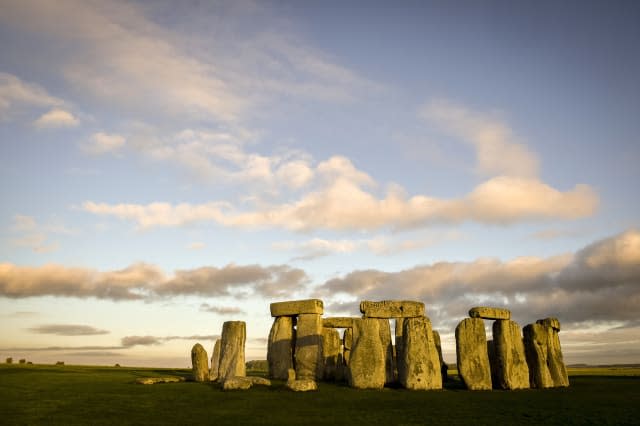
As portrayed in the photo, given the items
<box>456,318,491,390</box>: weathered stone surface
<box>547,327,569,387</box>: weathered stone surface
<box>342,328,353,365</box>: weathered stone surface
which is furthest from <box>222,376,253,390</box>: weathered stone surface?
<box>547,327,569,387</box>: weathered stone surface

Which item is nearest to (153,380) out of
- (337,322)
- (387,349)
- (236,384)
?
(236,384)

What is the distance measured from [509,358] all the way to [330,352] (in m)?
7.62

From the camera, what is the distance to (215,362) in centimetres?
1902

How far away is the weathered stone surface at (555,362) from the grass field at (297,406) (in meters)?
2.22

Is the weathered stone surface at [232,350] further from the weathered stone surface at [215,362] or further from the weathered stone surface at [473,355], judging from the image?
the weathered stone surface at [473,355]

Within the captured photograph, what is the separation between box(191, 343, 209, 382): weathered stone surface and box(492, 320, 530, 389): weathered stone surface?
9918 millimetres

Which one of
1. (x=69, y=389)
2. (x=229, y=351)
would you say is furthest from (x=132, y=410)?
(x=229, y=351)

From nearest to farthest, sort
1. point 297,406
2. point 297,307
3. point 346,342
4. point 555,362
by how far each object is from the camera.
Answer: point 297,406, point 555,362, point 297,307, point 346,342

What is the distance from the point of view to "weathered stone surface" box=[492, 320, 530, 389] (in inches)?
664

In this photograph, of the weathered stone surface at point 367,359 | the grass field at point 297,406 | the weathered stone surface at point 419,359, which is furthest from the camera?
the weathered stone surface at point 367,359

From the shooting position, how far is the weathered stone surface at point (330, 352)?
20.6 metres

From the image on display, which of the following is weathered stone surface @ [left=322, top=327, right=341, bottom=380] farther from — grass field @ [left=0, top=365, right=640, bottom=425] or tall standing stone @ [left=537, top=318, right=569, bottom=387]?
tall standing stone @ [left=537, top=318, right=569, bottom=387]

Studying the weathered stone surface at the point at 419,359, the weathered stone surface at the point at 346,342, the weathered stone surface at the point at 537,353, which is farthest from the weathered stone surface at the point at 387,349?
the weathered stone surface at the point at 346,342

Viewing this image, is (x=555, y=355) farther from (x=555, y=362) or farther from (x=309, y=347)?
(x=309, y=347)
